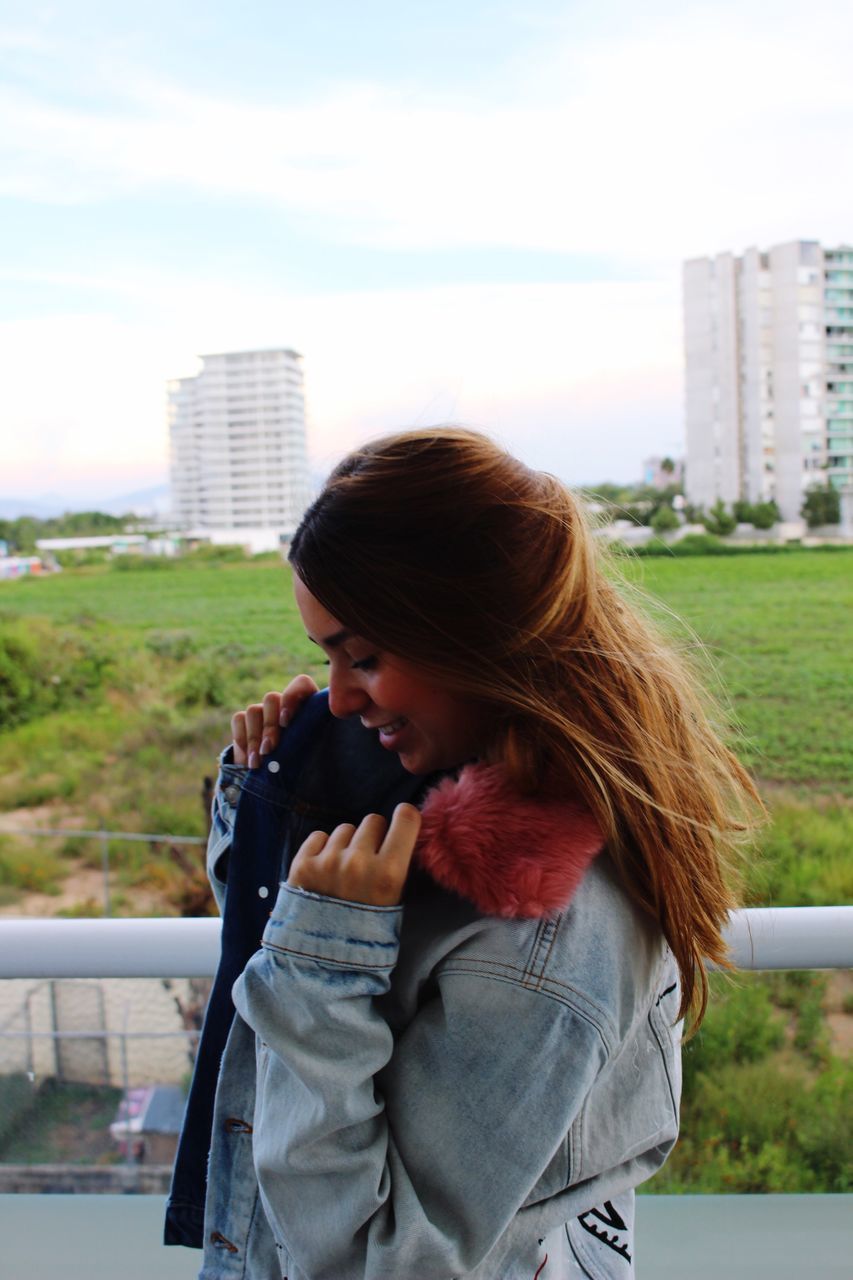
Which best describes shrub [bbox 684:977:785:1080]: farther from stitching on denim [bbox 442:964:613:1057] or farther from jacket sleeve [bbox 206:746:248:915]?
stitching on denim [bbox 442:964:613:1057]

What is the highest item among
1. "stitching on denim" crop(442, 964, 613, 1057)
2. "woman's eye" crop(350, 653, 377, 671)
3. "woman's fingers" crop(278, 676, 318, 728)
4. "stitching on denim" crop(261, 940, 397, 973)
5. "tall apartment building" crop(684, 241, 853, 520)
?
"tall apartment building" crop(684, 241, 853, 520)

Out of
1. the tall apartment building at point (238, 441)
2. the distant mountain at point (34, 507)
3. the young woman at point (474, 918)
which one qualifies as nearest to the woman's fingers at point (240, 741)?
the young woman at point (474, 918)

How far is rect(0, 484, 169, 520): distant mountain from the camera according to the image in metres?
8.45

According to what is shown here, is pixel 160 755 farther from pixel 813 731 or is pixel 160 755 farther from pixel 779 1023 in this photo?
pixel 779 1023

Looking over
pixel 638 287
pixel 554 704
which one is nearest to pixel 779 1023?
pixel 554 704

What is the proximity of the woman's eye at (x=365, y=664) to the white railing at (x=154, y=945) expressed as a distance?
353mm

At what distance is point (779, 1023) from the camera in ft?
13.7

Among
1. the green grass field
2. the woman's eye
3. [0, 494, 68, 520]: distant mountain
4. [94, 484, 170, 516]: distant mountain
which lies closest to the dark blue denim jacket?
the woman's eye

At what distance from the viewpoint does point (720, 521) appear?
6531mm

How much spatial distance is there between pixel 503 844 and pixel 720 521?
245 inches

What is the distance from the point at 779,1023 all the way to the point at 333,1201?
4.03m

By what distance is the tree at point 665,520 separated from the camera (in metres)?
6.49

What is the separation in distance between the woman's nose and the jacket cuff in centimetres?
15

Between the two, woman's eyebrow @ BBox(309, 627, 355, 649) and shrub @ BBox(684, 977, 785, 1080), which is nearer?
woman's eyebrow @ BBox(309, 627, 355, 649)
